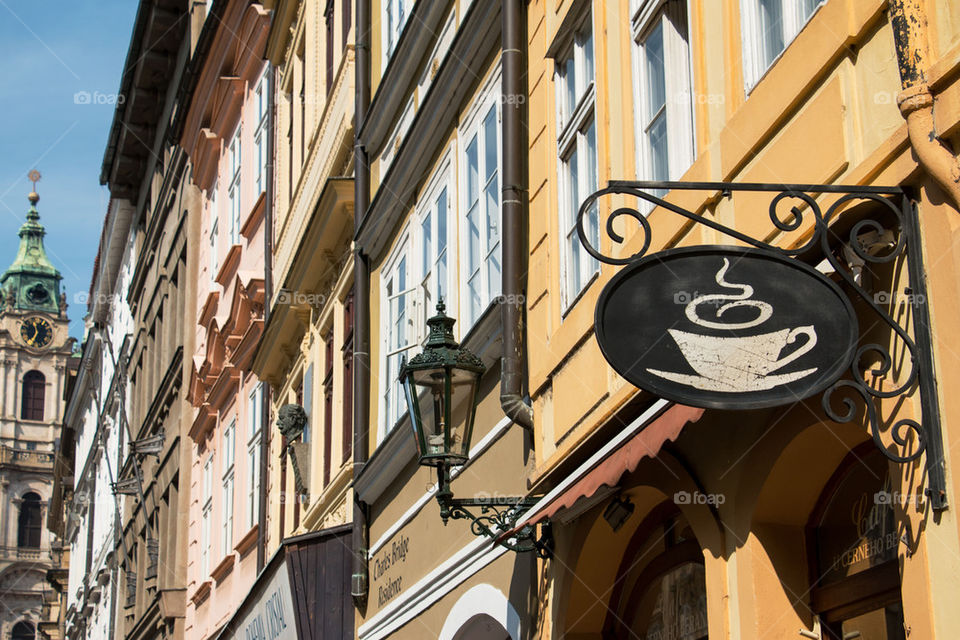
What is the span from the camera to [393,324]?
13.4 m

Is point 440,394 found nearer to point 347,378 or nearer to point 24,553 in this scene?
point 347,378

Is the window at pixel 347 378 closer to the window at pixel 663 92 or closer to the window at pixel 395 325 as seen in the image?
the window at pixel 395 325

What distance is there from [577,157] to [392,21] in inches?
250

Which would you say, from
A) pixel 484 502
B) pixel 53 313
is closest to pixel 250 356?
pixel 484 502

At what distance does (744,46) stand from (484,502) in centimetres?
334

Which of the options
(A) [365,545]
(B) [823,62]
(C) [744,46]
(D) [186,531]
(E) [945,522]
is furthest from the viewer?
(D) [186,531]

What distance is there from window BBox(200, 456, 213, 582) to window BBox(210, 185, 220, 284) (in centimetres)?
331

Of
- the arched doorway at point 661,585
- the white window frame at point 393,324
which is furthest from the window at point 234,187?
the arched doorway at point 661,585

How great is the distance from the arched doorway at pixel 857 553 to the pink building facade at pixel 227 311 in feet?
43.8

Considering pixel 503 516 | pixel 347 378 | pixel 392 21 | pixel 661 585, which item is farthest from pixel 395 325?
pixel 661 585

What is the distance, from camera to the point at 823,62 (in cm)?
554

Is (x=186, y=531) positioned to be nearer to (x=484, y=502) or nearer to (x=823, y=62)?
(x=484, y=502)

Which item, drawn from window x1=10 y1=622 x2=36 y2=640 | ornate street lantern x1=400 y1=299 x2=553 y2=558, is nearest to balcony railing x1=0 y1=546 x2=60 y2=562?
window x1=10 y1=622 x2=36 y2=640

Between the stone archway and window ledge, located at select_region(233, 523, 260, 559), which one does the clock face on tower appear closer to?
window ledge, located at select_region(233, 523, 260, 559)
